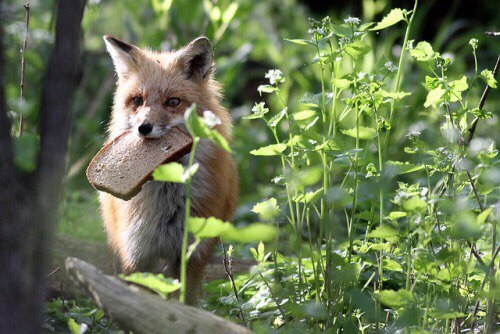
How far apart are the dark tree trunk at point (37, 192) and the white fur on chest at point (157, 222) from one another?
67.9 inches

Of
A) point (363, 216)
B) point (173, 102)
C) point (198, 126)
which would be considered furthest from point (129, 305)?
point (173, 102)

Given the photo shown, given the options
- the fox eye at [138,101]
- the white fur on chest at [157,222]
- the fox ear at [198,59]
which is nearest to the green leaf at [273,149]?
the white fur on chest at [157,222]

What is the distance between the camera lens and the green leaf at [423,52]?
2.92m

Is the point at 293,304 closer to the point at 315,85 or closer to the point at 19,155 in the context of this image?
the point at 19,155

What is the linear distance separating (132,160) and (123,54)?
927mm

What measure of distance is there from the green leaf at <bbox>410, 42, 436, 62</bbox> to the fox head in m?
1.41

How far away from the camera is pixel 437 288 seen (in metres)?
2.75

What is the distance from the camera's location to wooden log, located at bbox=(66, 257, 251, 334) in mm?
2410

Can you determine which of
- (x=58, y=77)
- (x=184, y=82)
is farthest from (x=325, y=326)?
(x=184, y=82)

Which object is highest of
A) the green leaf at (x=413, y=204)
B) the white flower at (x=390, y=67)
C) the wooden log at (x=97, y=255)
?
the white flower at (x=390, y=67)

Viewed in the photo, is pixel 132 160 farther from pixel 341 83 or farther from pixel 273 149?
pixel 341 83

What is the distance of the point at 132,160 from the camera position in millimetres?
3609

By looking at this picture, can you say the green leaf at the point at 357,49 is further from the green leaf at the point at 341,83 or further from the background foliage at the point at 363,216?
the green leaf at the point at 341,83

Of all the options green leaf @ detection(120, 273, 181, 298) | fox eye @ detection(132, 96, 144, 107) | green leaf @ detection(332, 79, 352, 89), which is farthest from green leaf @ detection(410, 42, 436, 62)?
fox eye @ detection(132, 96, 144, 107)
